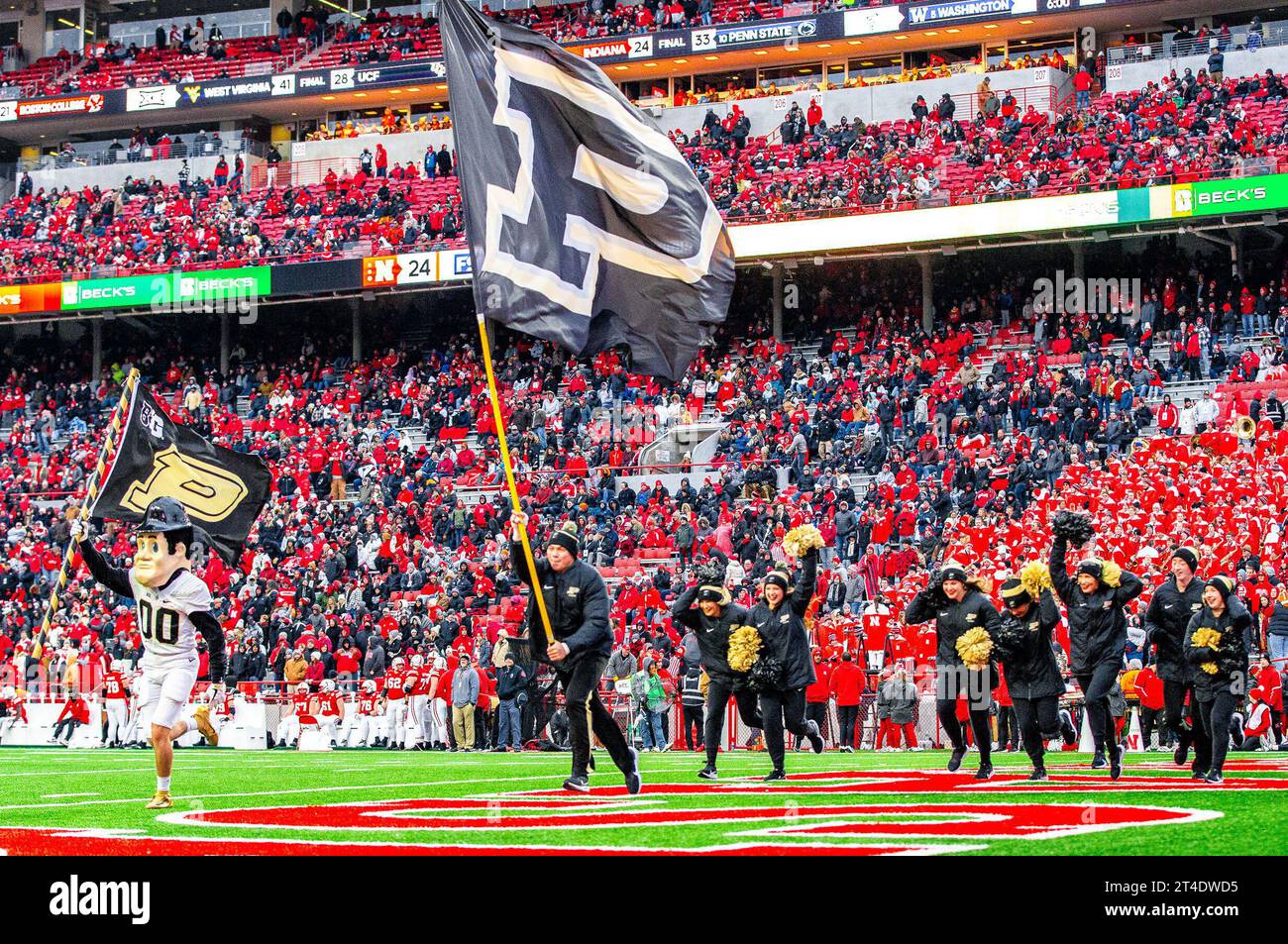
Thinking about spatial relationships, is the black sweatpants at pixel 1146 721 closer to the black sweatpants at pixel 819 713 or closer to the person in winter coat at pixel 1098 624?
the black sweatpants at pixel 819 713

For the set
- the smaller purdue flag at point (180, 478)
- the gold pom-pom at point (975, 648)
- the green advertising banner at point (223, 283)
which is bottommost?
the gold pom-pom at point (975, 648)

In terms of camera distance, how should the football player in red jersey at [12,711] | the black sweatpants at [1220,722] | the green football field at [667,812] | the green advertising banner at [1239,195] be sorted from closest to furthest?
1. the green football field at [667,812]
2. the black sweatpants at [1220,722]
3. the football player in red jersey at [12,711]
4. the green advertising banner at [1239,195]

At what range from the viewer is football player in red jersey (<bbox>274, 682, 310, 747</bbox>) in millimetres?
27141

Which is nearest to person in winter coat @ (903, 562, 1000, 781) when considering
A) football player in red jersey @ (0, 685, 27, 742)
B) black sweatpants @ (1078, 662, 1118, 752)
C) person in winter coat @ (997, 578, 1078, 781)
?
person in winter coat @ (997, 578, 1078, 781)

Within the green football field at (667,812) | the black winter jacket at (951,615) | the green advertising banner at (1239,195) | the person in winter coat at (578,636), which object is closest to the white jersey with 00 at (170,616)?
the green football field at (667,812)

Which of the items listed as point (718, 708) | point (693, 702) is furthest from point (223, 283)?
point (718, 708)

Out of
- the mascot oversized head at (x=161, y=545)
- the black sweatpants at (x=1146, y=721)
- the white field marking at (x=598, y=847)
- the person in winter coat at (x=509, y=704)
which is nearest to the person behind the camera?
the white field marking at (x=598, y=847)

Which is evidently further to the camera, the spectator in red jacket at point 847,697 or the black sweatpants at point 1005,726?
the spectator in red jacket at point 847,697

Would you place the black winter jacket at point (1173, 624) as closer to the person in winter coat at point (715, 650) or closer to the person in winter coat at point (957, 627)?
the person in winter coat at point (957, 627)

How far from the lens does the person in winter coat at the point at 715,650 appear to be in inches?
538

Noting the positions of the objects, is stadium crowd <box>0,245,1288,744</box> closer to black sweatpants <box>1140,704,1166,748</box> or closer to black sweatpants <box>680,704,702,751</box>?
black sweatpants <box>680,704,702,751</box>

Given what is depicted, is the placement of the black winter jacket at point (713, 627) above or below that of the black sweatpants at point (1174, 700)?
above

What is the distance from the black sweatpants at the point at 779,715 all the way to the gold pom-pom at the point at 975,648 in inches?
49.5
